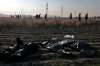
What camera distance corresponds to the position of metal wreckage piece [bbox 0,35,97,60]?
9320 mm

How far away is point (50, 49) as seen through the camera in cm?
1105

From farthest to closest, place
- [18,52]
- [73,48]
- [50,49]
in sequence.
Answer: [73,48] → [50,49] → [18,52]

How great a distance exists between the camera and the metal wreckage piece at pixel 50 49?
9.32 metres

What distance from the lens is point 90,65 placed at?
850 cm

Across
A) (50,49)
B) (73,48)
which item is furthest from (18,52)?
(73,48)

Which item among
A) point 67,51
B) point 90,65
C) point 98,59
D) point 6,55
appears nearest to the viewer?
point 90,65

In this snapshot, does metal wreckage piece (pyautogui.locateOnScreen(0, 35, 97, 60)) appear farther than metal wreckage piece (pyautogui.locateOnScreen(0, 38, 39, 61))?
Yes

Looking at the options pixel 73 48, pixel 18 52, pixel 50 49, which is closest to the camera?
pixel 18 52

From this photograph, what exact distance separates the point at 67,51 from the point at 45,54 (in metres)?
1.20

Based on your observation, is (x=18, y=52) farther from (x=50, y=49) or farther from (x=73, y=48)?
(x=73, y=48)

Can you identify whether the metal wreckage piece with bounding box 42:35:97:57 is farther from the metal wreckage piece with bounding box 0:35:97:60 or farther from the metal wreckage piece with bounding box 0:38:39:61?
the metal wreckage piece with bounding box 0:38:39:61

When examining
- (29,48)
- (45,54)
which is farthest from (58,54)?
(29,48)

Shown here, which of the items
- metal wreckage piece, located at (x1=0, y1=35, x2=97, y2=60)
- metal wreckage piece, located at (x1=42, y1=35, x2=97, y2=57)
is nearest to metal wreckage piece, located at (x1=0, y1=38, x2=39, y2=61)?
metal wreckage piece, located at (x1=0, y1=35, x2=97, y2=60)

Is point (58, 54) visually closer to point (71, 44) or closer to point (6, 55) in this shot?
point (71, 44)
